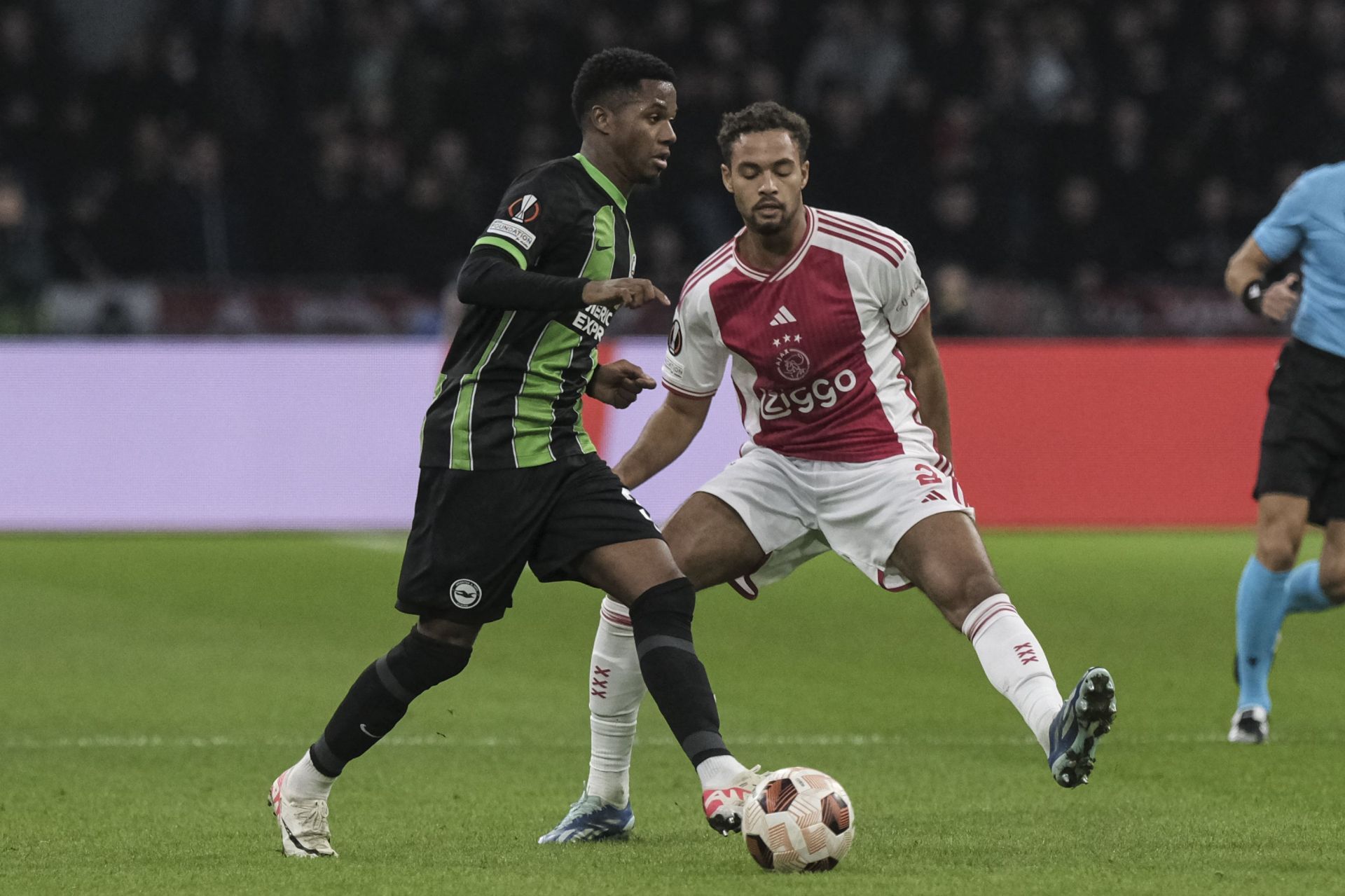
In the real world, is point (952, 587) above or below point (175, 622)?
above

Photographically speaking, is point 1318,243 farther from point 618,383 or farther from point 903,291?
point 618,383

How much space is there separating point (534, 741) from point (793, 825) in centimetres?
262

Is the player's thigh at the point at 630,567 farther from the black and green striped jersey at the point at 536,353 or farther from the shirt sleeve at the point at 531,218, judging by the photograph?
the shirt sleeve at the point at 531,218

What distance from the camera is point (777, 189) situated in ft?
17.4

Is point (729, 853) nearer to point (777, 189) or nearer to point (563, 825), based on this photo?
point (563, 825)

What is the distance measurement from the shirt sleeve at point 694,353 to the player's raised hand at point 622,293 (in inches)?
46.0

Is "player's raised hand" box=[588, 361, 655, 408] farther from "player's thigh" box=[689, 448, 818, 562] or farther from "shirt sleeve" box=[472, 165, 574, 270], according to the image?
"player's thigh" box=[689, 448, 818, 562]

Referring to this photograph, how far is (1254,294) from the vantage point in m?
6.71

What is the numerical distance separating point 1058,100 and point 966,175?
1.34 metres

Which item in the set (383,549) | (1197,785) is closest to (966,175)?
(383,549)

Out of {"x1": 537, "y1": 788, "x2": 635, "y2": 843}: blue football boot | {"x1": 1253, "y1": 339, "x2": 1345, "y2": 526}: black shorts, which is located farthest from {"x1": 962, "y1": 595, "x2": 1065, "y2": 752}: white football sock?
{"x1": 1253, "y1": 339, "x2": 1345, "y2": 526}: black shorts

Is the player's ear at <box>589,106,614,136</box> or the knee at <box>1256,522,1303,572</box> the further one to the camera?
the knee at <box>1256,522,1303,572</box>

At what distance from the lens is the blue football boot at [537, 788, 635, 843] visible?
16.5ft

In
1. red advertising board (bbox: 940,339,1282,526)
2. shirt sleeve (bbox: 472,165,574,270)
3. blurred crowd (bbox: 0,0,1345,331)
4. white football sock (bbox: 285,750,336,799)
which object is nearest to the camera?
shirt sleeve (bbox: 472,165,574,270)
